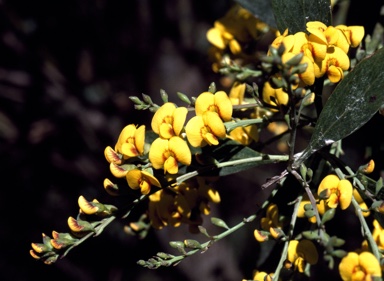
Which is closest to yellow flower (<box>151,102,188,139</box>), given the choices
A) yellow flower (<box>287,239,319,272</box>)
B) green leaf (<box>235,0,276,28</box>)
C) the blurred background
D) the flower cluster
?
the flower cluster

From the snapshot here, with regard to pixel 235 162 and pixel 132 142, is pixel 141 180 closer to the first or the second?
pixel 132 142

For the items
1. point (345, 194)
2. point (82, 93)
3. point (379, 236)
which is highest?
point (345, 194)

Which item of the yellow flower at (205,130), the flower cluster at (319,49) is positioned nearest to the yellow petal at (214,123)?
the yellow flower at (205,130)

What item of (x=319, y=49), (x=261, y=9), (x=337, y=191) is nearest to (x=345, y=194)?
(x=337, y=191)

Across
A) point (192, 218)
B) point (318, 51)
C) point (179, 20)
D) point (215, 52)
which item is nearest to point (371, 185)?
point (318, 51)

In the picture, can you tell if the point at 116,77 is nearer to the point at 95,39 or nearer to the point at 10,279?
the point at 95,39

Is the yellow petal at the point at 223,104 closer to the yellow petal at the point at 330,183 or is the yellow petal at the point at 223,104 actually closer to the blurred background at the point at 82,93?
the yellow petal at the point at 330,183
